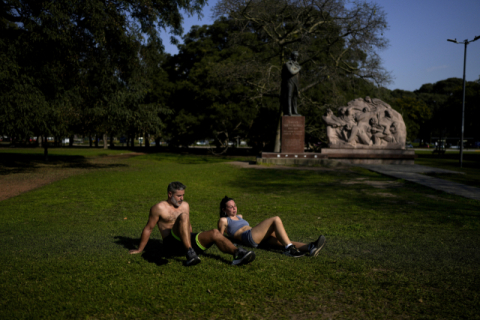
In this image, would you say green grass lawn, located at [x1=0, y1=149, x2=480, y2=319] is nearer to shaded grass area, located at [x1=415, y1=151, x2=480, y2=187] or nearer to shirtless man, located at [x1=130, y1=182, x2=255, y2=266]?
shirtless man, located at [x1=130, y1=182, x2=255, y2=266]

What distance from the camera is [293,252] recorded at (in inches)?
192

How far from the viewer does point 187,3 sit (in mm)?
18188

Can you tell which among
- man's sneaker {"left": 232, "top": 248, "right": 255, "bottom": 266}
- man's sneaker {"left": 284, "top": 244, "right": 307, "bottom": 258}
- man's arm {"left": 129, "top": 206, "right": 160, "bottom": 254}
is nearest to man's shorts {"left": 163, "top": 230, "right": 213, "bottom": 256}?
man's arm {"left": 129, "top": 206, "right": 160, "bottom": 254}

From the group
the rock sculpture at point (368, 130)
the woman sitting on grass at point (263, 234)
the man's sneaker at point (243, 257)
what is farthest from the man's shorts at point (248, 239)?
the rock sculpture at point (368, 130)

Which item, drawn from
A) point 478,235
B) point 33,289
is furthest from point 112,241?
point 478,235

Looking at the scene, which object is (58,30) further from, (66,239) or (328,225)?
(328,225)

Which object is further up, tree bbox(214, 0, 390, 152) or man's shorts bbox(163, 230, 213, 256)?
tree bbox(214, 0, 390, 152)

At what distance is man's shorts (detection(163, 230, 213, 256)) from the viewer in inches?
188

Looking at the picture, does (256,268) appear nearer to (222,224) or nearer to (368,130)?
(222,224)

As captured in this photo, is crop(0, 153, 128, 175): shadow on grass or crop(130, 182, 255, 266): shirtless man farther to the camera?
crop(0, 153, 128, 175): shadow on grass

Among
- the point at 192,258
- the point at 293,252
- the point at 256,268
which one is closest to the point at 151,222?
the point at 192,258

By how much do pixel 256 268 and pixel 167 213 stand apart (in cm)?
130

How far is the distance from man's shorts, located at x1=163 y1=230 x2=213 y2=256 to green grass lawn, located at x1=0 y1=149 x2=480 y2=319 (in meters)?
0.13

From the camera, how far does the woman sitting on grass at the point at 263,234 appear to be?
192 inches
